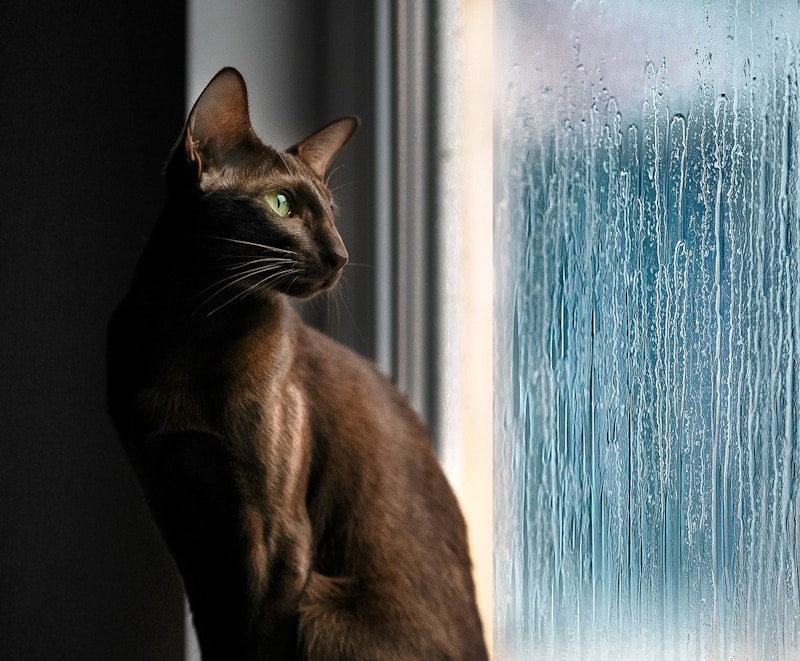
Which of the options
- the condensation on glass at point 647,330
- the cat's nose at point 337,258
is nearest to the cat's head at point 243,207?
the cat's nose at point 337,258

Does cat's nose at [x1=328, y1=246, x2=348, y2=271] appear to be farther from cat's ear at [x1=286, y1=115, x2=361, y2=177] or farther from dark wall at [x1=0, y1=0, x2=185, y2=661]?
dark wall at [x1=0, y1=0, x2=185, y2=661]

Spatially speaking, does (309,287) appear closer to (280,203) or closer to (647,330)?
(280,203)

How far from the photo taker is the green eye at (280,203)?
0.78 meters

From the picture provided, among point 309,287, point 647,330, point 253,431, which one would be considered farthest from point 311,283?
point 647,330

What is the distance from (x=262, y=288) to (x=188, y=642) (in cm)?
53

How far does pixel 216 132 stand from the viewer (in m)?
0.78

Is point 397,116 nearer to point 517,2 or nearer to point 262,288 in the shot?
point 517,2

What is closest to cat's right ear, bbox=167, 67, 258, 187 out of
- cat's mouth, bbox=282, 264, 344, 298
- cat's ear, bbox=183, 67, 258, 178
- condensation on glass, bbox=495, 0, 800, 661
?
cat's ear, bbox=183, 67, 258, 178

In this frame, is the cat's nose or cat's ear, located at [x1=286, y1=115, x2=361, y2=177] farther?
cat's ear, located at [x1=286, y1=115, x2=361, y2=177]

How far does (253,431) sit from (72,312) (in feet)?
1.89

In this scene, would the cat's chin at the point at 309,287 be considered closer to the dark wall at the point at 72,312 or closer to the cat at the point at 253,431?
the cat at the point at 253,431

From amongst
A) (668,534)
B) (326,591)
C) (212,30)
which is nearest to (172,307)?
(326,591)

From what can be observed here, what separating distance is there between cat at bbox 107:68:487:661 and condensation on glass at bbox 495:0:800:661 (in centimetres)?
19

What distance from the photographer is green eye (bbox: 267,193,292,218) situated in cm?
78
